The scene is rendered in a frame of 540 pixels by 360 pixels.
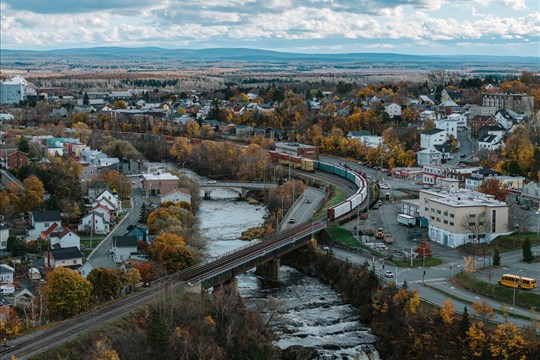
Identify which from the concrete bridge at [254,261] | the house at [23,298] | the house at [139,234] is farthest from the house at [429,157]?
the house at [23,298]

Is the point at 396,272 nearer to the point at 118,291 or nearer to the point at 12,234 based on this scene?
the point at 118,291

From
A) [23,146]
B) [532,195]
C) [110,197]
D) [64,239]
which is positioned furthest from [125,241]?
[23,146]

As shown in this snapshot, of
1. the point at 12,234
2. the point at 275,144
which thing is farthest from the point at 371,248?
the point at 275,144

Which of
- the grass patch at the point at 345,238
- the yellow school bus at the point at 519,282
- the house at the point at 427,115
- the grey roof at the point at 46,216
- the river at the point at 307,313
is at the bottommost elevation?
the river at the point at 307,313

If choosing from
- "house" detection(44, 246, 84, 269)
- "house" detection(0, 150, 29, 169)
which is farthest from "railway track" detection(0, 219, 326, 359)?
"house" detection(0, 150, 29, 169)

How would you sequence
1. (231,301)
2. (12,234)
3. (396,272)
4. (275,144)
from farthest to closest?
(275,144), (12,234), (396,272), (231,301)

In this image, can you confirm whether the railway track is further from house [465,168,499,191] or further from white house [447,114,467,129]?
white house [447,114,467,129]

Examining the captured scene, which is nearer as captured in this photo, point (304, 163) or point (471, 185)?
point (471, 185)

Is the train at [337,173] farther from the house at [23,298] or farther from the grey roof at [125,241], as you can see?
the house at [23,298]
